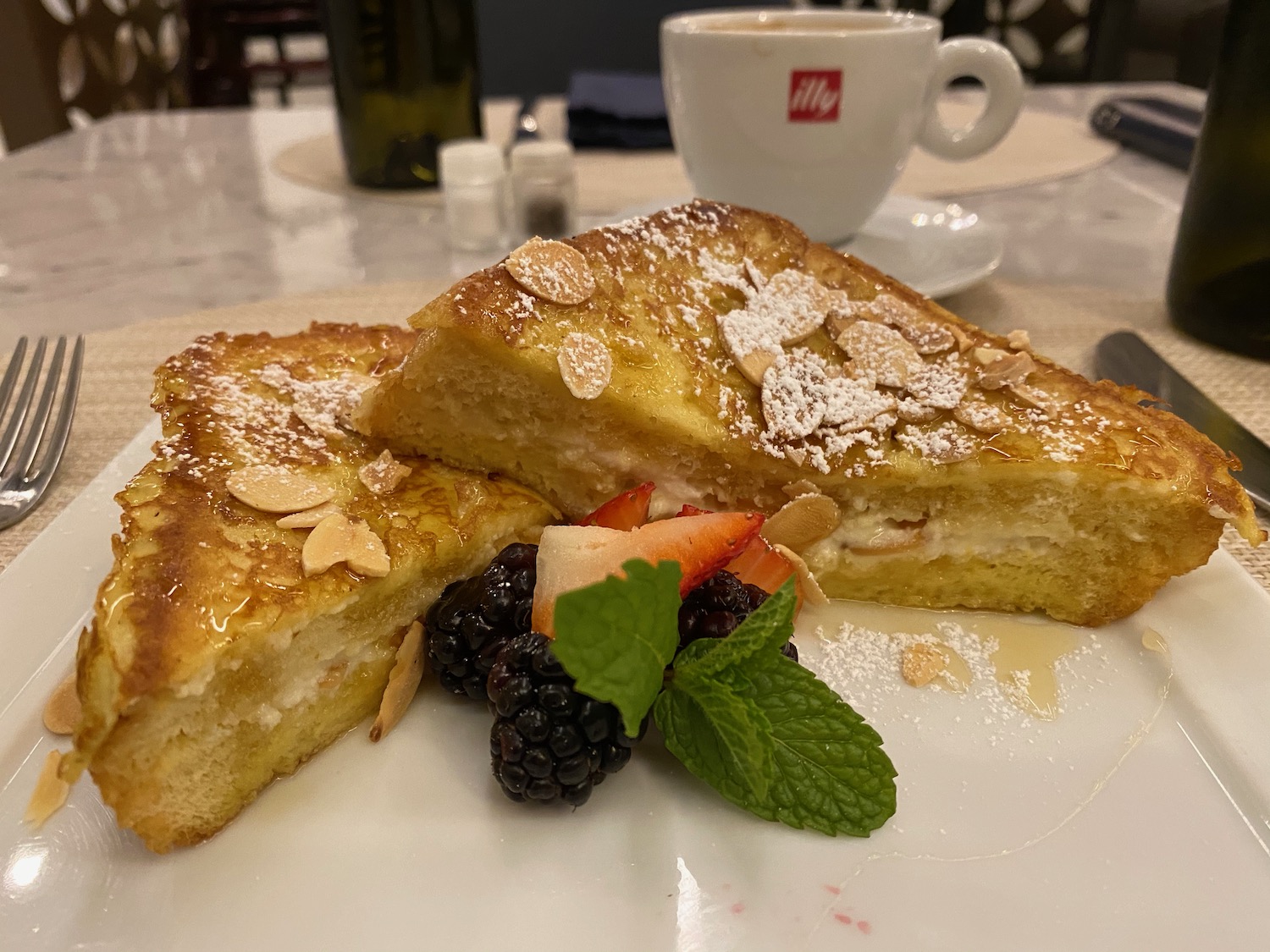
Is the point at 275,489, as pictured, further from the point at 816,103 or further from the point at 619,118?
the point at 619,118

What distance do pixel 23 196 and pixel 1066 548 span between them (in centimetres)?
373

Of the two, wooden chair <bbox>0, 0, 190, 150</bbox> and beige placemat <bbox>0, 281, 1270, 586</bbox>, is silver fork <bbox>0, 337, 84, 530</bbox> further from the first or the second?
wooden chair <bbox>0, 0, 190, 150</bbox>

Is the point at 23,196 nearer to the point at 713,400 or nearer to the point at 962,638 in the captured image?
the point at 713,400

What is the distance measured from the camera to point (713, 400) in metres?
1.39

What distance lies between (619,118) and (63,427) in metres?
2.56

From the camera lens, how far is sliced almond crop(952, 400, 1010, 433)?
53.9 inches

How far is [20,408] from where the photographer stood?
1708 millimetres

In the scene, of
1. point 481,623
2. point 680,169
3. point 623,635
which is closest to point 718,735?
point 623,635

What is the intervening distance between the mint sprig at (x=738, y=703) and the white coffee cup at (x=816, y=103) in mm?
1455

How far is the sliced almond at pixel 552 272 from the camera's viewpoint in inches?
54.0

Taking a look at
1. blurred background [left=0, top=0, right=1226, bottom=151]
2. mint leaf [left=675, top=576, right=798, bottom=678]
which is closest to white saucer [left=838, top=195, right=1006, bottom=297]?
mint leaf [left=675, top=576, right=798, bottom=678]

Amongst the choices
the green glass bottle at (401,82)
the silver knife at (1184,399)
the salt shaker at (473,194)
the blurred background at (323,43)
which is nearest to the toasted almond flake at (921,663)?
the silver knife at (1184,399)

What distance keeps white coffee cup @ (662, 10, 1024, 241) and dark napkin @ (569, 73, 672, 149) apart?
1.22m

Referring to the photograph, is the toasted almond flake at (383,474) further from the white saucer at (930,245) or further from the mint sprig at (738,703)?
the white saucer at (930,245)
